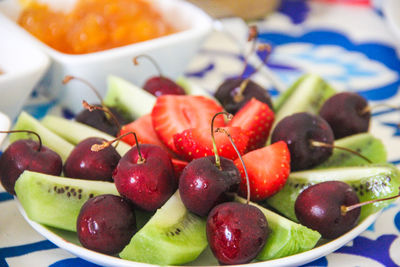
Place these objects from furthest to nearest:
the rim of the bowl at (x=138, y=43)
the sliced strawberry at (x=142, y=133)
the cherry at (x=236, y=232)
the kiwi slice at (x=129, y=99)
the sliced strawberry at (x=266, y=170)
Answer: the rim of the bowl at (x=138, y=43)
the kiwi slice at (x=129, y=99)
the sliced strawberry at (x=142, y=133)
the sliced strawberry at (x=266, y=170)
the cherry at (x=236, y=232)

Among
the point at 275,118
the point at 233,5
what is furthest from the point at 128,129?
the point at 233,5

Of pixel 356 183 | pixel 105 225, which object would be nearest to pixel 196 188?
pixel 105 225

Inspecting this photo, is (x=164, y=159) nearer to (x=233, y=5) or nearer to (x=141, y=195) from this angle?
(x=141, y=195)

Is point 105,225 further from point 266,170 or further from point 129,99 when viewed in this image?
point 129,99

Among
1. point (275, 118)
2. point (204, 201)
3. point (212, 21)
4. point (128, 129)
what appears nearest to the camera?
point (204, 201)

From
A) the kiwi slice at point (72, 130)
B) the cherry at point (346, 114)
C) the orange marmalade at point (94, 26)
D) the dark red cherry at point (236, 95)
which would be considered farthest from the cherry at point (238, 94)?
the orange marmalade at point (94, 26)

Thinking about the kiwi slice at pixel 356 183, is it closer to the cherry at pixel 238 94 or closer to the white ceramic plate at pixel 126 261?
the white ceramic plate at pixel 126 261
